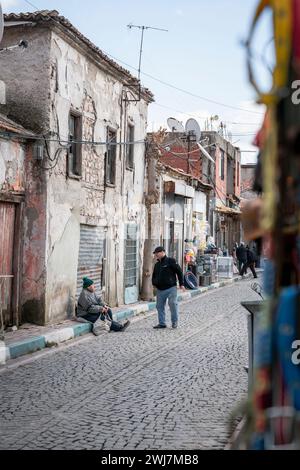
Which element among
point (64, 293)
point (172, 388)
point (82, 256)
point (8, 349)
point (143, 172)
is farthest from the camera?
point (143, 172)

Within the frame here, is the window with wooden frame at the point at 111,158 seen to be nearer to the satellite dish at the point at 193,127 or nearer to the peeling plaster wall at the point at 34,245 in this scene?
the peeling plaster wall at the point at 34,245

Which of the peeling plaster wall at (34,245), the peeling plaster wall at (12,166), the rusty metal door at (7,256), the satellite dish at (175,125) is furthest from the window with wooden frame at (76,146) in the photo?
the satellite dish at (175,125)

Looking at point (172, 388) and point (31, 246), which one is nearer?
point (172, 388)

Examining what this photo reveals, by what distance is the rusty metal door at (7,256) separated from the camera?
44.3ft

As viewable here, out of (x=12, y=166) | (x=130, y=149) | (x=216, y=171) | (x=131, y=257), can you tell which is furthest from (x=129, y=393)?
(x=216, y=171)

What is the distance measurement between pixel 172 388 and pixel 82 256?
8851 millimetres

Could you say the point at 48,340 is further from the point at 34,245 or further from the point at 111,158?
the point at 111,158

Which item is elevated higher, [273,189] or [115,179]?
[115,179]

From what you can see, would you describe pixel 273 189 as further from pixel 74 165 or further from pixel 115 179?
pixel 115 179

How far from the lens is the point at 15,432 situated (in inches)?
253

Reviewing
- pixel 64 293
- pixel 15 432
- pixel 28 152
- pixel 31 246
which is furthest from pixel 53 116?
pixel 15 432

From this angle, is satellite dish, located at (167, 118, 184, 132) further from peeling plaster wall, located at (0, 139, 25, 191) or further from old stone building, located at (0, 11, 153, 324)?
peeling plaster wall, located at (0, 139, 25, 191)

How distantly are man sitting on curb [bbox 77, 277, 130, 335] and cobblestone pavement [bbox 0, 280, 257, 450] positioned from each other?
755 millimetres

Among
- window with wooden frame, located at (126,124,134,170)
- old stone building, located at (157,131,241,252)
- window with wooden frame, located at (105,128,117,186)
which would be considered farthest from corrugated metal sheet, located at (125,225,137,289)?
old stone building, located at (157,131,241,252)
